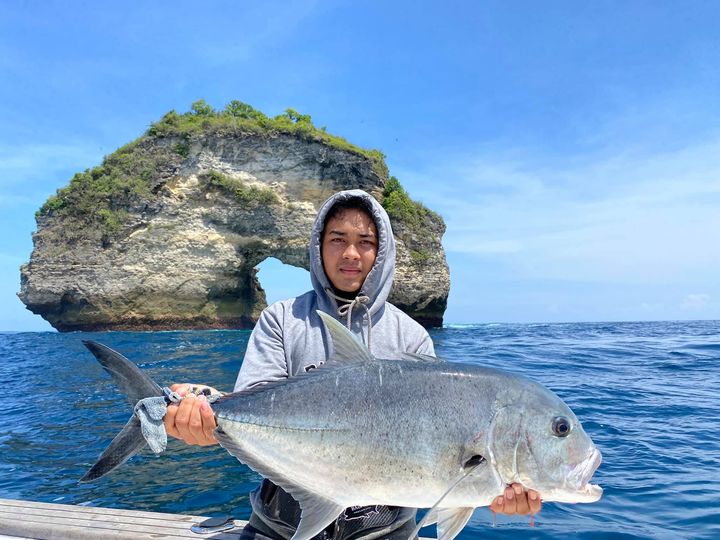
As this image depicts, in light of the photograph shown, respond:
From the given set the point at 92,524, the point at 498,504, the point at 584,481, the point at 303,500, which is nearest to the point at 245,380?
the point at 303,500

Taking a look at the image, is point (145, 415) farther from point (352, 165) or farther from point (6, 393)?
point (352, 165)

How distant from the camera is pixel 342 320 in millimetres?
2717

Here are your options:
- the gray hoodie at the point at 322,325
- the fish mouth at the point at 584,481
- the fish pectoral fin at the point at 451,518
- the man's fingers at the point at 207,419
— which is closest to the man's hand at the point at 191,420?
the man's fingers at the point at 207,419

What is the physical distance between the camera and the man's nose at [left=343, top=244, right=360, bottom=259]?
2686 mm

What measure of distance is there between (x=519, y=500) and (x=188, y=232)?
33.0 metres

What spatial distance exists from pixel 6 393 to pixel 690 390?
1450 cm

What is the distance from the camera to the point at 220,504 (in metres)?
5.12

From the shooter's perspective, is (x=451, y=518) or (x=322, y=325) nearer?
(x=451, y=518)

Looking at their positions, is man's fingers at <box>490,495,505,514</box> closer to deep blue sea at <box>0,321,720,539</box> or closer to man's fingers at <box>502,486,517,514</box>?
man's fingers at <box>502,486,517,514</box>

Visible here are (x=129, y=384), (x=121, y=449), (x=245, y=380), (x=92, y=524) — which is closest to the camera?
(x=121, y=449)

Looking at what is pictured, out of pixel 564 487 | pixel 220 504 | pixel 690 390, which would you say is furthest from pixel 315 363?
pixel 690 390

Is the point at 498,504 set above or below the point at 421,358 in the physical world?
below

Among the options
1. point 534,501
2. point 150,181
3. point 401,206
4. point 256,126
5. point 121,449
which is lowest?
point 534,501

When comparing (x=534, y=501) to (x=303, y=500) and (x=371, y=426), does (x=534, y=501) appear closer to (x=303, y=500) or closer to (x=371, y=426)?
(x=371, y=426)
